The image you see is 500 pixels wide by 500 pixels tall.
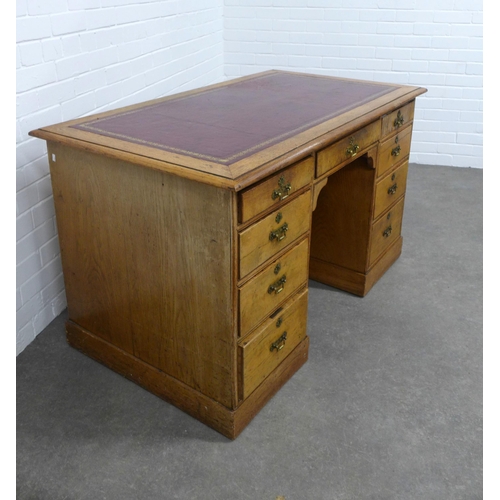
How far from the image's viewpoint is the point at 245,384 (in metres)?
1.93

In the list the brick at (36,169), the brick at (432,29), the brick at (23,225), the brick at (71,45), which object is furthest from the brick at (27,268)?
the brick at (432,29)

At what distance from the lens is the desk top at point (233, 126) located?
1.71 metres

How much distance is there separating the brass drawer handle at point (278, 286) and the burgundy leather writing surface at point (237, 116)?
0.47 m

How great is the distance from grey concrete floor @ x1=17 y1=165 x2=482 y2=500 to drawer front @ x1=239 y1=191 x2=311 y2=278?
62cm

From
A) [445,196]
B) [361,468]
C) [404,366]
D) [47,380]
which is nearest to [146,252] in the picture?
[47,380]

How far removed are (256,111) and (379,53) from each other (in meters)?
2.49

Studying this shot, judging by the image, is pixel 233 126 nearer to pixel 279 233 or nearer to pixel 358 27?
pixel 279 233

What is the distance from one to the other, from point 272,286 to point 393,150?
1.14m

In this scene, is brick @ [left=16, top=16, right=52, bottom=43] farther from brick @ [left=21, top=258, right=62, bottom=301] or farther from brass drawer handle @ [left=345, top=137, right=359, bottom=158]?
brass drawer handle @ [left=345, top=137, right=359, bottom=158]

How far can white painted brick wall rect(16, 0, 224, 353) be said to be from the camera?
2211 millimetres

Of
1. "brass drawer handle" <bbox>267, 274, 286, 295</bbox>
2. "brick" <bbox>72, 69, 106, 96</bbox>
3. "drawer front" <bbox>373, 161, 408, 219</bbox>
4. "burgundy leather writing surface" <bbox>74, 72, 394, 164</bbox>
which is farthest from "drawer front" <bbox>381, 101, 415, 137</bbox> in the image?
"brick" <bbox>72, 69, 106, 96</bbox>

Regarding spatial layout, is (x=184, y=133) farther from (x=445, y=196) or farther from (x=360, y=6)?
(x=360, y=6)

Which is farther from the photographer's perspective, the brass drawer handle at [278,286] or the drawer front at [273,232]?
the brass drawer handle at [278,286]

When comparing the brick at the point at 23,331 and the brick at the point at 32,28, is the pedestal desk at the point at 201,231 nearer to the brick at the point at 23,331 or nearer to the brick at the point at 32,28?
the brick at the point at 23,331
